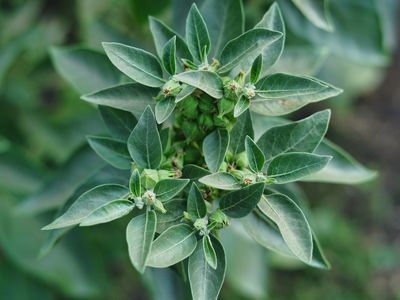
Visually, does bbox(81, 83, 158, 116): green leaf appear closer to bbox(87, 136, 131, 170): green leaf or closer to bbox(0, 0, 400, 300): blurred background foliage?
bbox(87, 136, 131, 170): green leaf

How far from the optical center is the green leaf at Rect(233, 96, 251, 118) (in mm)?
1016

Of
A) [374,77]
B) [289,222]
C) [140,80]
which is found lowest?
[374,77]

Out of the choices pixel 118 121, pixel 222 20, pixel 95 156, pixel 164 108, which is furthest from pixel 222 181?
pixel 95 156

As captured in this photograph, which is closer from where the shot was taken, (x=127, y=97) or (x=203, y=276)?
(x=203, y=276)

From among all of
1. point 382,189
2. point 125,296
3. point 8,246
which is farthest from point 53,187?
point 382,189

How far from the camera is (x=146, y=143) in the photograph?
1041mm

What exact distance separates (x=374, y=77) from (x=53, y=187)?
6.57 feet

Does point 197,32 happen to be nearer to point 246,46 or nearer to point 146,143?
point 246,46

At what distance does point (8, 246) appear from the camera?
1.80 metres

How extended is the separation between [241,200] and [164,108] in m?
0.19

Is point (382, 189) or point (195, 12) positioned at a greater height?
point (195, 12)

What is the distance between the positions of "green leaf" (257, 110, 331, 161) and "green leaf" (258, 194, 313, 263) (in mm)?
89

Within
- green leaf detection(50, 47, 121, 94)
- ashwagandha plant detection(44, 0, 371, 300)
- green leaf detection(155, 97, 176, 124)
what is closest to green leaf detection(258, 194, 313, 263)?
ashwagandha plant detection(44, 0, 371, 300)

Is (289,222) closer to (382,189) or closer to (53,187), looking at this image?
(53,187)
